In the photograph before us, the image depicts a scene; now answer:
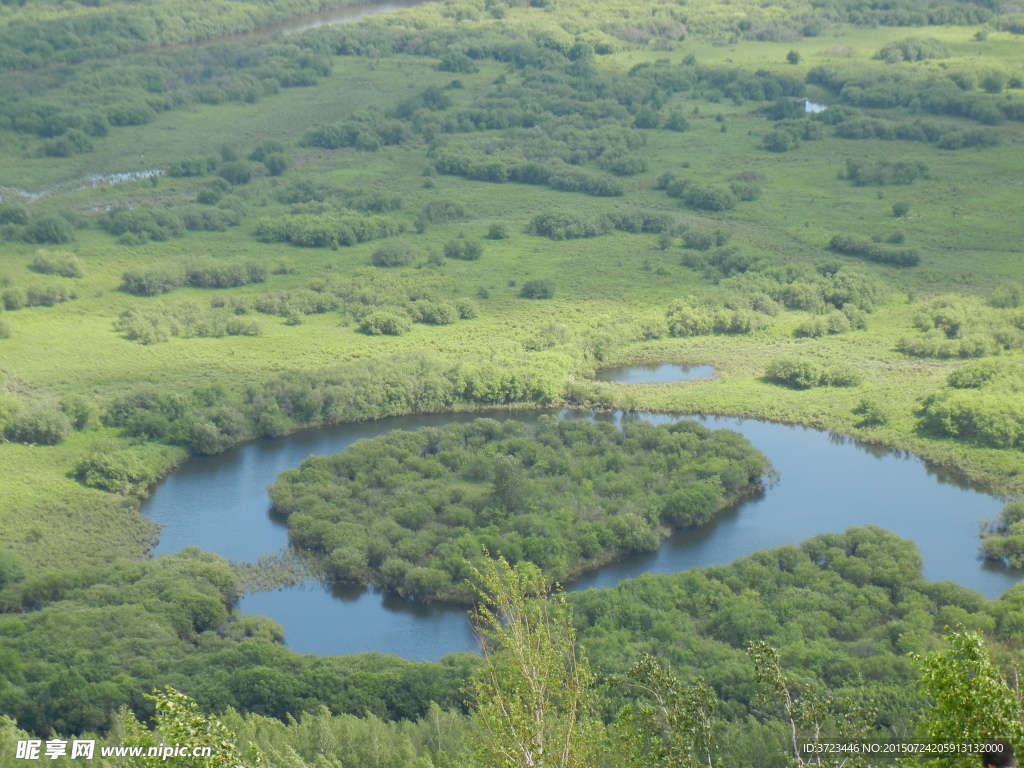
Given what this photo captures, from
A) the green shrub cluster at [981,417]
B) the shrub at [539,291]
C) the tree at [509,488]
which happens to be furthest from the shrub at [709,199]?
the tree at [509,488]

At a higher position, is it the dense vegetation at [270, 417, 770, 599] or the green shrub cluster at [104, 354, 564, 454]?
the dense vegetation at [270, 417, 770, 599]

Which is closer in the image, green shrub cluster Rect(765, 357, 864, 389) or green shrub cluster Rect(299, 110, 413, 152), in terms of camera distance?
green shrub cluster Rect(765, 357, 864, 389)

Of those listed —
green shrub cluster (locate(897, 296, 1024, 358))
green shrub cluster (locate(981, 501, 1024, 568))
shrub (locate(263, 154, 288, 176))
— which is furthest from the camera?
shrub (locate(263, 154, 288, 176))

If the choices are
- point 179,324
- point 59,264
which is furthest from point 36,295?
point 179,324

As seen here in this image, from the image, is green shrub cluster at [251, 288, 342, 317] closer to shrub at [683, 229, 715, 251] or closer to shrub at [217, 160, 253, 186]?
shrub at [683, 229, 715, 251]

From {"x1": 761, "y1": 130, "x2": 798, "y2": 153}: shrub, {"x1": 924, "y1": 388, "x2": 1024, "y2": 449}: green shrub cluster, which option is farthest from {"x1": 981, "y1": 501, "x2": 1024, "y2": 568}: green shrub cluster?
{"x1": 761, "y1": 130, "x2": 798, "y2": 153}: shrub

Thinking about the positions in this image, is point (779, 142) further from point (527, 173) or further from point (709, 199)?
point (527, 173)

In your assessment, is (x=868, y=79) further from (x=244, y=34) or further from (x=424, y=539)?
(x=424, y=539)

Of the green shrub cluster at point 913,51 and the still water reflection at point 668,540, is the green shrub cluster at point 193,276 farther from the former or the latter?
the green shrub cluster at point 913,51
